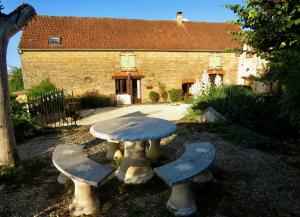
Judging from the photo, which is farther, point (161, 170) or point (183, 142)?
point (183, 142)

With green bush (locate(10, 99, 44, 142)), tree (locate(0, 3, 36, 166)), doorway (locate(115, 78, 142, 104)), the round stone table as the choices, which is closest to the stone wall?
doorway (locate(115, 78, 142, 104))

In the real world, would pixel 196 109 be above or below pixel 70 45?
below

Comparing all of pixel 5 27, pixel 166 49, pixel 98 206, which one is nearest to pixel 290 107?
pixel 98 206

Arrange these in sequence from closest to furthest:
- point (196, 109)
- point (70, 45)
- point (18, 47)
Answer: point (196, 109)
point (18, 47)
point (70, 45)

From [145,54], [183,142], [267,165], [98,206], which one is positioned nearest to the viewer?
[98,206]

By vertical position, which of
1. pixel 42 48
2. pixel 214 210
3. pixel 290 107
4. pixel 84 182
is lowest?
pixel 214 210

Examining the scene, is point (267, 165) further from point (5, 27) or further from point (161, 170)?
point (5, 27)

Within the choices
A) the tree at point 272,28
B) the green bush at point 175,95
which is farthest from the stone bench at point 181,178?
the green bush at point 175,95

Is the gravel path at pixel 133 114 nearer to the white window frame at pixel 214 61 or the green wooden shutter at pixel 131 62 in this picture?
the green wooden shutter at pixel 131 62

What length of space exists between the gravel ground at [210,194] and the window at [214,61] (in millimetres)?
14774

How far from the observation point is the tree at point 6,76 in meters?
4.23

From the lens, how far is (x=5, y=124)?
4449 millimetres

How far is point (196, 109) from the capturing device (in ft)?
29.5

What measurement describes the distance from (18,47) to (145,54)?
845cm
